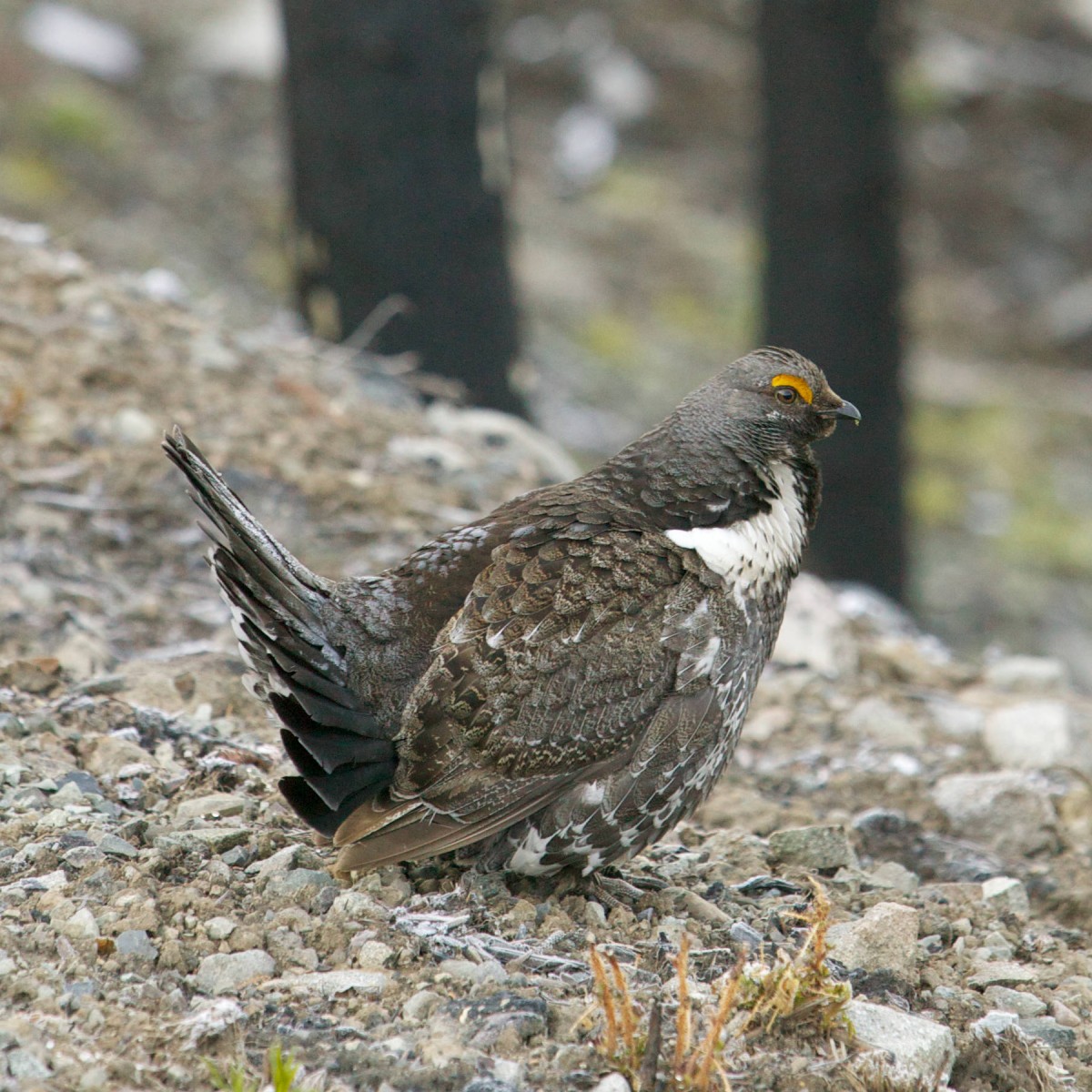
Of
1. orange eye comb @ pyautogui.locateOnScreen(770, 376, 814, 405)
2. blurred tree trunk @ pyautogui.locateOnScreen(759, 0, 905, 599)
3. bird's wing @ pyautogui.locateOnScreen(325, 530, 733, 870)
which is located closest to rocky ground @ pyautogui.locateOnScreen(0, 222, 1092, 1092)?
bird's wing @ pyautogui.locateOnScreen(325, 530, 733, 870)

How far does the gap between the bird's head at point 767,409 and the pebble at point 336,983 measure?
1.94 m

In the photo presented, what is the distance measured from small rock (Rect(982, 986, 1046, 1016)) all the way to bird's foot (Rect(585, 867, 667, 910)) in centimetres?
97

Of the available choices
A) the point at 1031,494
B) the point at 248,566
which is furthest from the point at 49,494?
the point at 1031,494

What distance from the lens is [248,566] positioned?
4000 mm

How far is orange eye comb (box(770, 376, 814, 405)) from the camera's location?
15.3ft

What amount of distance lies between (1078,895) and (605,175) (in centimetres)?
1285

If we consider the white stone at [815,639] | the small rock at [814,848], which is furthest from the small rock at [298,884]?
the white stone at [815,639]

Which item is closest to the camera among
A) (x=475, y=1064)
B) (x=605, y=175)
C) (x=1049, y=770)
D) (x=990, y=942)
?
(x=475, y=1064)

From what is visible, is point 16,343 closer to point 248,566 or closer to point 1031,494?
point 248,566

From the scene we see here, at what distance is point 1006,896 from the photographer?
483 cm

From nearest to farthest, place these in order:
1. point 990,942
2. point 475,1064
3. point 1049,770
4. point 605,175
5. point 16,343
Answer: point 475,1064 → point 990,942 → point 1049,770 → point 16,343 → point 605,175

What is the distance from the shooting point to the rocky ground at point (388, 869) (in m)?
3.44

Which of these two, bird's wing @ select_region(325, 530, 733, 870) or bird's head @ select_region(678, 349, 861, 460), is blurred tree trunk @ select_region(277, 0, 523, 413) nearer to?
bird's head @ select_region(678, 349, 861, 460)

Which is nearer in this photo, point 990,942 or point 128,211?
point 990,942
